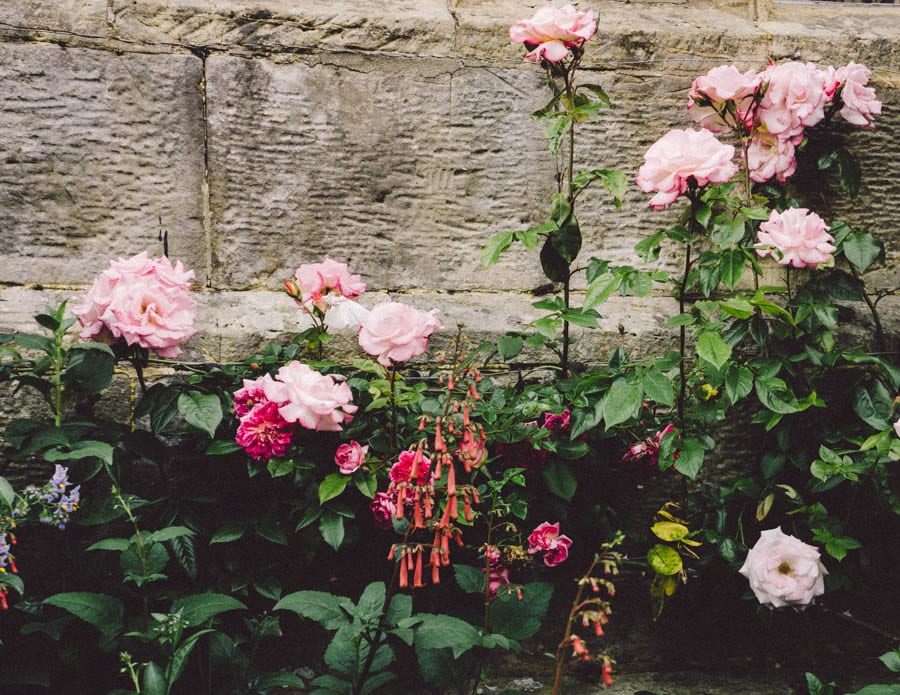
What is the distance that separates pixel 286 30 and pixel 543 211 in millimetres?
914

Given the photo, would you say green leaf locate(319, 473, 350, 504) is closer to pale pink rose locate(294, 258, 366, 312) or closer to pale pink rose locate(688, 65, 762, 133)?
pale pink rose locate(294, 258, 366, 312)

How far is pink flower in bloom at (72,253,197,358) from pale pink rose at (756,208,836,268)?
1479 mm

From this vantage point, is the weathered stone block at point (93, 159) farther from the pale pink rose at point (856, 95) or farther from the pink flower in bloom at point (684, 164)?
the pale pink rose at point (856, 95)

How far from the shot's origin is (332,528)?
1.81 m

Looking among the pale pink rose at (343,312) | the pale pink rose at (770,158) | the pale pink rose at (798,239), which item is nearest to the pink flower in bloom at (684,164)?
the pale pink rose at (798,239)

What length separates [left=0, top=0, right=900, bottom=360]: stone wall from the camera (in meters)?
2.16

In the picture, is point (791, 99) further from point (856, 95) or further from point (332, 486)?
point (332, 486)

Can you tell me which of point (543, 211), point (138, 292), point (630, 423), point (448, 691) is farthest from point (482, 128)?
point (448, 691)

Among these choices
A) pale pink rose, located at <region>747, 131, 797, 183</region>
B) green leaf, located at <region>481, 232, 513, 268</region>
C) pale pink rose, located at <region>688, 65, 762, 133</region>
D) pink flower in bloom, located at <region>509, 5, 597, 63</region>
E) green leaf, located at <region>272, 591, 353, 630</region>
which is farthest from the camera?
pale pink rose, located at <region>747, 131, 797, 183</region>

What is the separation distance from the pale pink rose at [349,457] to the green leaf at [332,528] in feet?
0.36

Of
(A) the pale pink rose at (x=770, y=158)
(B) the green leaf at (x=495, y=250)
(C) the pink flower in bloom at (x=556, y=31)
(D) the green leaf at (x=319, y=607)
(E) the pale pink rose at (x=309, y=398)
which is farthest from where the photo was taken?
(A) the pale pink rose at (x=770, y=158)

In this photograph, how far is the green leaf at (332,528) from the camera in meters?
1.79

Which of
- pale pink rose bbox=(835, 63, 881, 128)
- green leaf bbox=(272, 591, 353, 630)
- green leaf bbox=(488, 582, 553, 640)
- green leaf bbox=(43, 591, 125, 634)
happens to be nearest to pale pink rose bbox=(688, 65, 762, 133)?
pale pink rose bbox=(835, 63, 881, 128)

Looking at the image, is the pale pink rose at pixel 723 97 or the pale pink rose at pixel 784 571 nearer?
the pale pink rose at pixel 784 571
